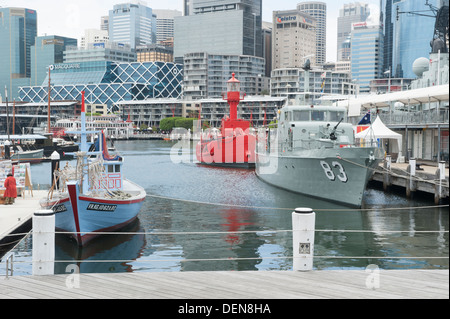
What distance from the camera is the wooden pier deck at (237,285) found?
7.82 m

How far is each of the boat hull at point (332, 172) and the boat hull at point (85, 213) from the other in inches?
451

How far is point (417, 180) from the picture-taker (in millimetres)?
27984

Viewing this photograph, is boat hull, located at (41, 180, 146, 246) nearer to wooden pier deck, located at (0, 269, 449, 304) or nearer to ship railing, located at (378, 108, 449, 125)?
wooden pier deck, located at (0, 269, 449, 304)

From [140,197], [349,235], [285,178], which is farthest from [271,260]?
[285,178]

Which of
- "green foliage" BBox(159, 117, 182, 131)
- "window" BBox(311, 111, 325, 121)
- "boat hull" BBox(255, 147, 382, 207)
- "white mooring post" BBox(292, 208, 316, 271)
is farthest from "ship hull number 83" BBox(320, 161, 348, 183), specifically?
"green foliage" BBox(159, 117, 182, 131)

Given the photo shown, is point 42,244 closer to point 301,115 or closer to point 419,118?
point 301,115

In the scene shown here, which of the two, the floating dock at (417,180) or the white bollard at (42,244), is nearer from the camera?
the white bollard at (42,244)

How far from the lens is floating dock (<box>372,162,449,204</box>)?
25.8 metres

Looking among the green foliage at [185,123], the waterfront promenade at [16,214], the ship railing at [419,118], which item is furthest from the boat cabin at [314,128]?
the green foliage at [185,123]

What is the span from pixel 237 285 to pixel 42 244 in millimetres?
3481

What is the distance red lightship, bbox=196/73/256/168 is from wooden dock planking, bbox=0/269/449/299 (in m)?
45.2

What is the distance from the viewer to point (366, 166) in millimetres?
25172
